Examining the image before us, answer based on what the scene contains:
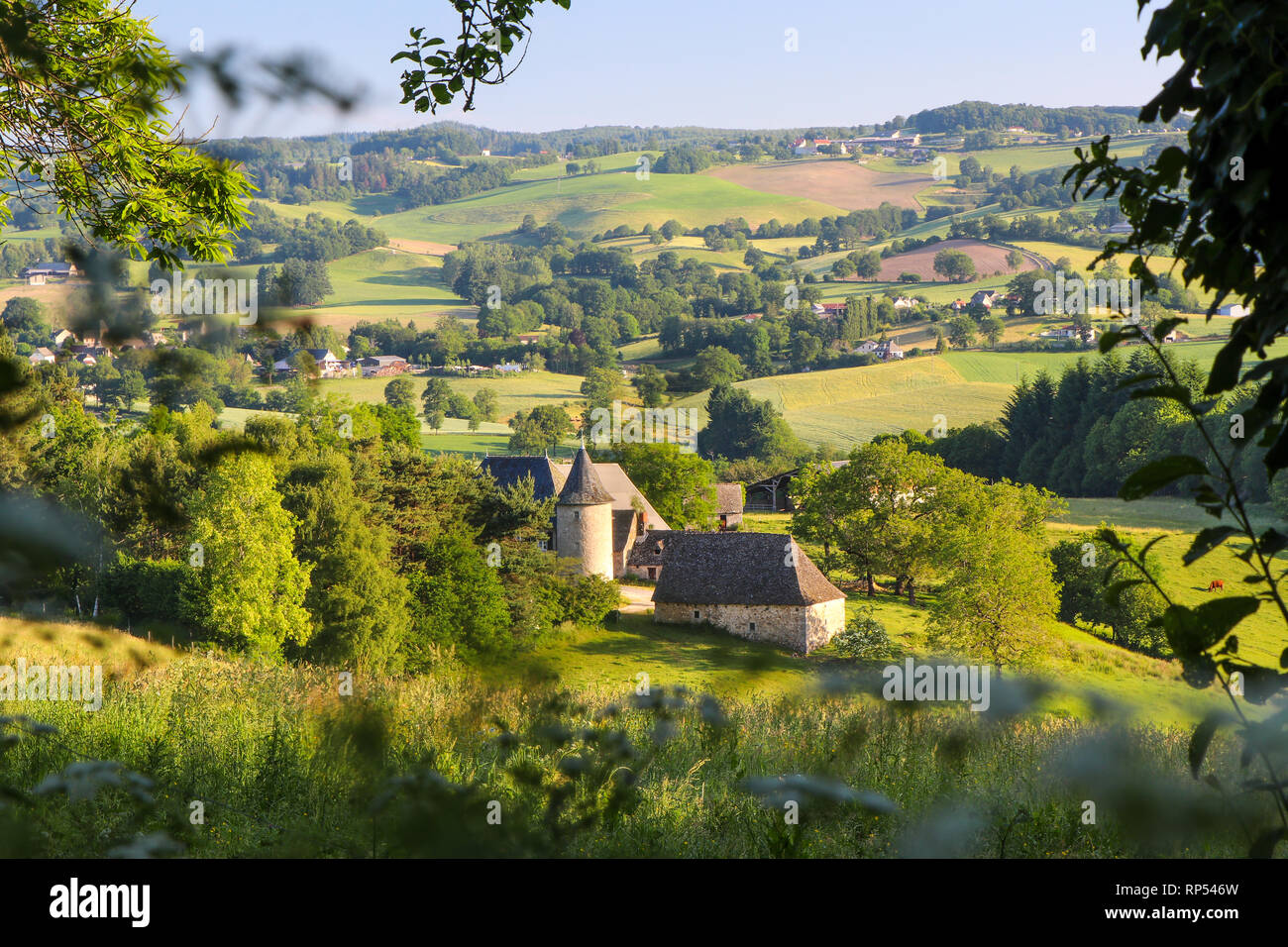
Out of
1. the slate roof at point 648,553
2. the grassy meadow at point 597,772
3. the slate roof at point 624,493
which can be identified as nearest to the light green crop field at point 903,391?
the slate roof at point 624,493

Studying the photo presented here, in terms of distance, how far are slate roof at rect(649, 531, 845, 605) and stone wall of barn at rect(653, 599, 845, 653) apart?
265 millimetres

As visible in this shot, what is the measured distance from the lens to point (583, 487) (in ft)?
160

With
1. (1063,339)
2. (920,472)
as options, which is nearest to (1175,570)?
(920,472)

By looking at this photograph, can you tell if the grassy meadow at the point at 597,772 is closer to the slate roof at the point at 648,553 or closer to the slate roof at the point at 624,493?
the slate roof at the point at 648,553

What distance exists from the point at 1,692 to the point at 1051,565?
40.7 meters

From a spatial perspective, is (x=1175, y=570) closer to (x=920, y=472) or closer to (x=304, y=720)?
(x=920, y=472)

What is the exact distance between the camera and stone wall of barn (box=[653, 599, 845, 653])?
43625 millimetres

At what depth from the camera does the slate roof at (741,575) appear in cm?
4447

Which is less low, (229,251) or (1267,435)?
(229,251)

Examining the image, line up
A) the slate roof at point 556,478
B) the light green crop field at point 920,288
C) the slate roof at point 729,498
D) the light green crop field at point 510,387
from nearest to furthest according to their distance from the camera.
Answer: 1. the slate roof at point 556,478
2. the slate roof at point 729,498
3. the light green crop field at point 510,387
4. the light green crop field at point 920,288

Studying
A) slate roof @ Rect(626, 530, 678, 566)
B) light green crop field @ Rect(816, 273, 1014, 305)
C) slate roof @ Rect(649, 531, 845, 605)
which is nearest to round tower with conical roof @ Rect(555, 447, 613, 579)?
slate roof @ Rect(649, 531, 845, 605)

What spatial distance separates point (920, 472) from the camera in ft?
178

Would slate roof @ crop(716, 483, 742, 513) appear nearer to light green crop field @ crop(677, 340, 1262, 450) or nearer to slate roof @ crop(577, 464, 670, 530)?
slate roof @ crop(577, 464, 670, 530)
